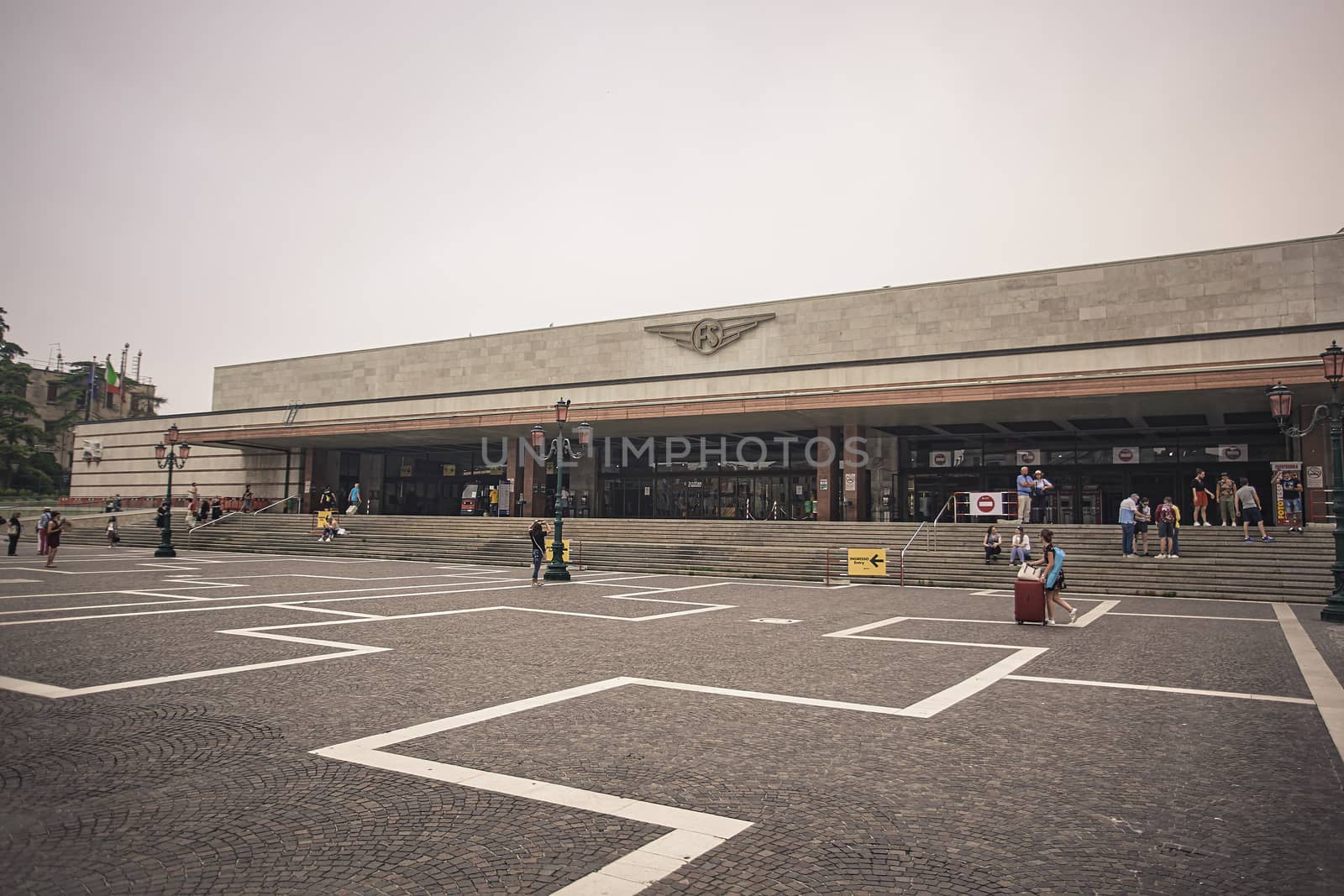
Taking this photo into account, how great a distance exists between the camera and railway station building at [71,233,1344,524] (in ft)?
92.3

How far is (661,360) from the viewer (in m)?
39.3

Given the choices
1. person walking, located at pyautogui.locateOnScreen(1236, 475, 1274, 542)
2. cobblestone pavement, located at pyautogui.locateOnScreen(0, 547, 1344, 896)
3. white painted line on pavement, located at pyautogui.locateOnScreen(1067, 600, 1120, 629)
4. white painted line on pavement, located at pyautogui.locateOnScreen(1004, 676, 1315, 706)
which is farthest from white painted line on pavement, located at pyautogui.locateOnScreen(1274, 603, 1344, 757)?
person walking, located at pyautogui.locateOnScreen(1236, 475, 1274, 542)

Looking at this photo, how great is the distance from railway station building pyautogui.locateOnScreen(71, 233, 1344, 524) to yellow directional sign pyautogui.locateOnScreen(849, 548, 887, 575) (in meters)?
8.24

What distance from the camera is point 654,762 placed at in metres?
5.34

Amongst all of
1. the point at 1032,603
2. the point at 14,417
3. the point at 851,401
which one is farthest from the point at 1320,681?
the point at 14,417

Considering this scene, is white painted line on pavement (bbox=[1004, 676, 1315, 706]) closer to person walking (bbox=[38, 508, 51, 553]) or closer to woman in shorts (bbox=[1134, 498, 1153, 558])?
woman in shorts (bbox=[1134, 498, 1153, 558])

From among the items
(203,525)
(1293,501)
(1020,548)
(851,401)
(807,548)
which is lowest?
(203,525)

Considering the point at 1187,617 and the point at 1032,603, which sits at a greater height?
the point at 1032,603

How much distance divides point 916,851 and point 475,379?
4249 centimetres

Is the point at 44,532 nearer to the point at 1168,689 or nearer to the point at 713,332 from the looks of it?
the point at 713,332

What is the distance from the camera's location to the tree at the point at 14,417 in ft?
216

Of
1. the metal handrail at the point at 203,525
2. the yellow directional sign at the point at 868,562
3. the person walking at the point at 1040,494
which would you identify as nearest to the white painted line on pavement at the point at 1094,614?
the yellow directional sign at the point at 868,562

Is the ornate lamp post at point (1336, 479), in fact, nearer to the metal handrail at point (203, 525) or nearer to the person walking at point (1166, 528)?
the person walking at point (1166, 528)

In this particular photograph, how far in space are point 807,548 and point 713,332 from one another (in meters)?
14.5
